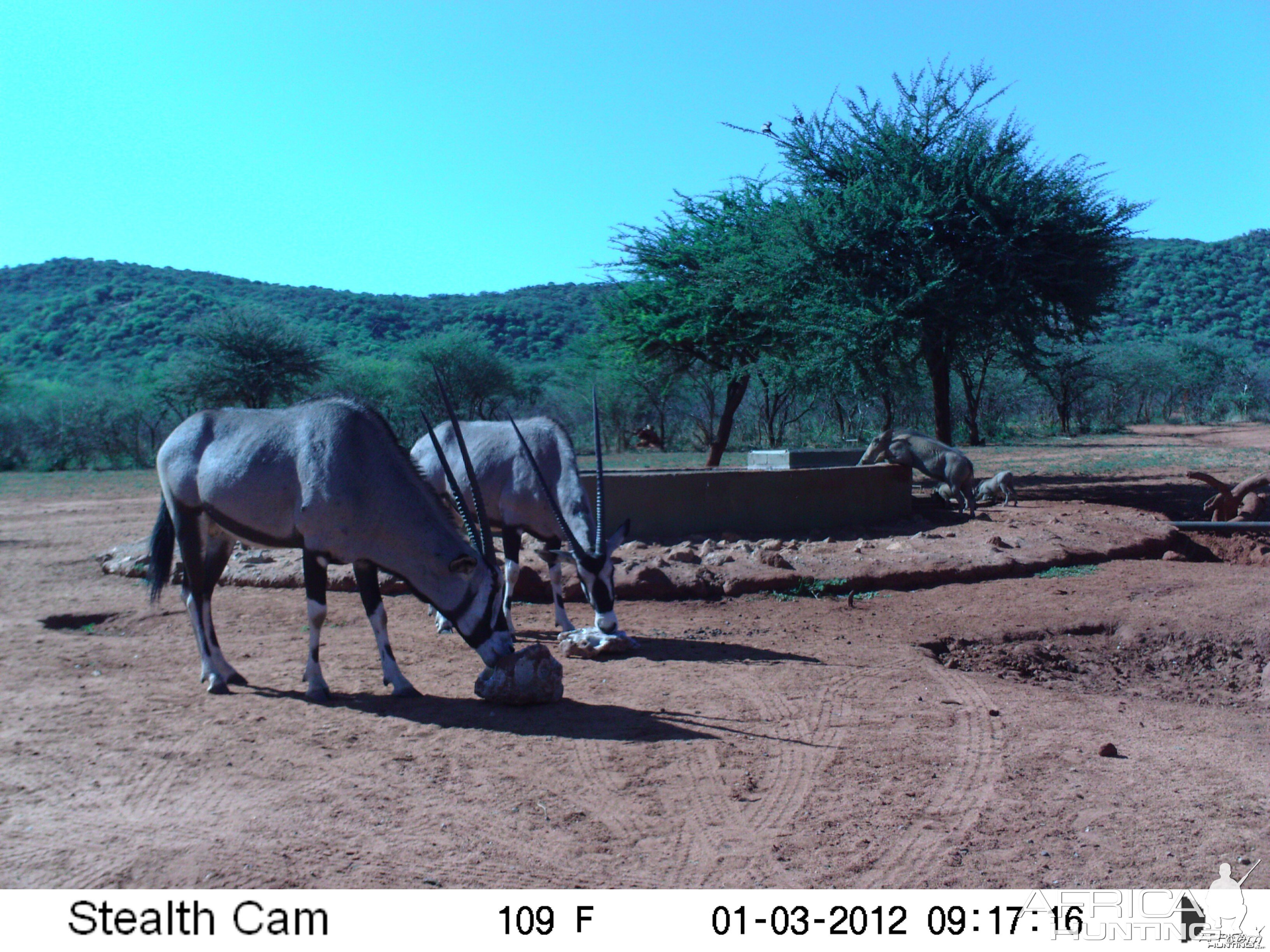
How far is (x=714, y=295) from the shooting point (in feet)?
61.1

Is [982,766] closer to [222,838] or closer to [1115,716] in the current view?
[1115,716]

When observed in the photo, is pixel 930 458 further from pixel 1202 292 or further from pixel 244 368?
pixel 1202 292

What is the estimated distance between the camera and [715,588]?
9.20 meters

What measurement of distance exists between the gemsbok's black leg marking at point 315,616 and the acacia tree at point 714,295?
490 inches

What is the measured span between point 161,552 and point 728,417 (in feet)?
51.7

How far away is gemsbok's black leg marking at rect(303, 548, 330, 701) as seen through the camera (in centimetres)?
575

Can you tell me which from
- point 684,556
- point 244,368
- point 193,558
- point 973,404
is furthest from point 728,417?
point 973,404

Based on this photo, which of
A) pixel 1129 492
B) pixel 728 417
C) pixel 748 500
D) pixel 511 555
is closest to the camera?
pixel 511 555

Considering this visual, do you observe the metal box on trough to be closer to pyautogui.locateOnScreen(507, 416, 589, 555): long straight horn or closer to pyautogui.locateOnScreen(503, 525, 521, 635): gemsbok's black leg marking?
pyautogui.locateOnScreen(503, 525, 521, 635): gemsbok's black leg marking

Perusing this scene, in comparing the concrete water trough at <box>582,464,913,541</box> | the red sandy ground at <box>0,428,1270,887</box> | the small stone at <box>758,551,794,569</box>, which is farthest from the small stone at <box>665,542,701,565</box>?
the concrete water trough at <box>582,464,913,541</box>

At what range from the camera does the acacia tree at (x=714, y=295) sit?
17688 millimetres

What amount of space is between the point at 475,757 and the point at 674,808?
1135 mm

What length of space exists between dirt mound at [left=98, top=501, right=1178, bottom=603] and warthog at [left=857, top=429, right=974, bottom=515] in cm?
247

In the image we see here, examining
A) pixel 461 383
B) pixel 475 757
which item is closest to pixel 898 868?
pixel 475 757
